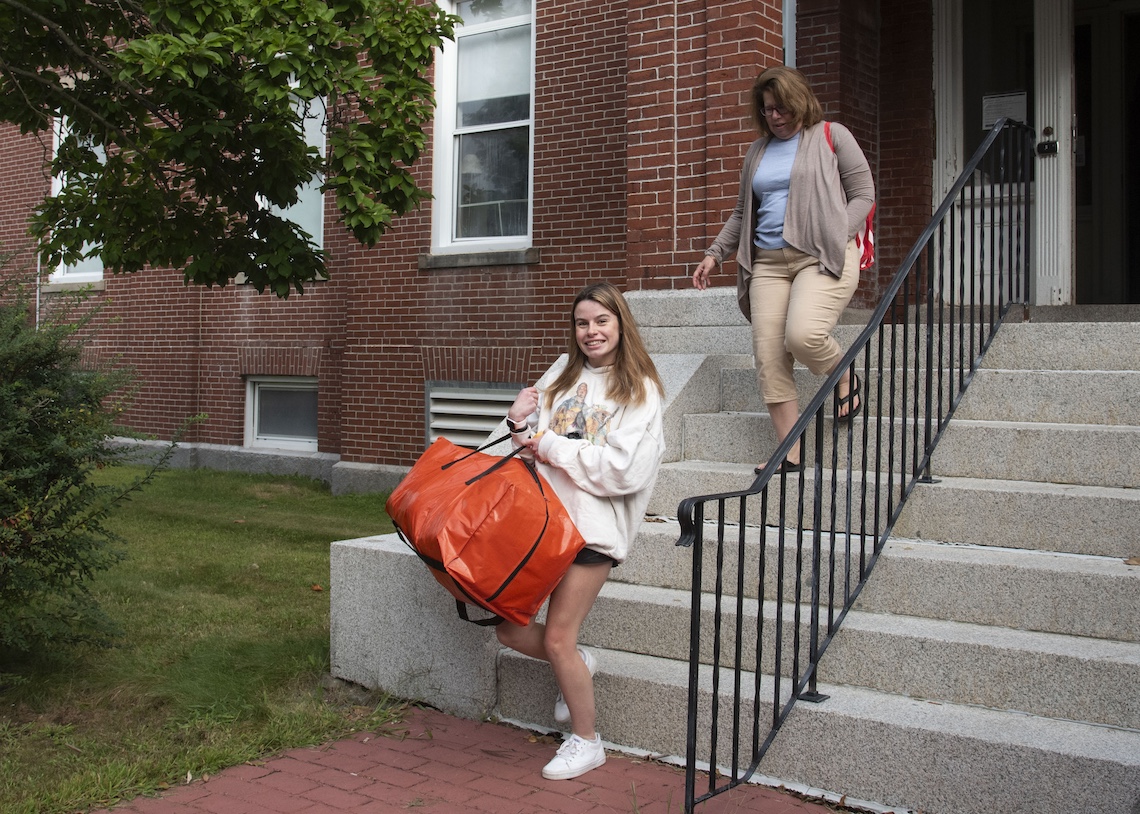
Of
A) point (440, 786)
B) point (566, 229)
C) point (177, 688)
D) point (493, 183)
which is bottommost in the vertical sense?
point (440, 786)

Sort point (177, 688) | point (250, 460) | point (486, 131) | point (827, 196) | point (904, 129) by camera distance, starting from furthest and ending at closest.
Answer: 1. point (250, 460)
2. point (486, 131)
3. point (904, 129)
4. point (827, 196)
5. point (177, 688)

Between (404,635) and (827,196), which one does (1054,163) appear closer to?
(827,196)

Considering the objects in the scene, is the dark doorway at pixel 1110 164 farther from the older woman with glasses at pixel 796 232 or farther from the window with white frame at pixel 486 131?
the window with white frame at pixel 486 131

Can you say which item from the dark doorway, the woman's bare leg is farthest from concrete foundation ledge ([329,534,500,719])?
the dark doorway

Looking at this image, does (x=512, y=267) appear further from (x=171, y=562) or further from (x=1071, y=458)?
(x=1071, y=458)

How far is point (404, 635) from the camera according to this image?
4.92m

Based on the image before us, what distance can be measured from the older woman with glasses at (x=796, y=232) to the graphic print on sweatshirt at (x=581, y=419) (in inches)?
54.1

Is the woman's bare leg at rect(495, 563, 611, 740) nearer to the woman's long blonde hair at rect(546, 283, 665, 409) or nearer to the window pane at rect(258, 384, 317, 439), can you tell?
the woman's long blonde hair at rect(546, 283, 665, 409)

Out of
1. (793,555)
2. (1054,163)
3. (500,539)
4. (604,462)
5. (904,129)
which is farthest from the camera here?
(904,129)

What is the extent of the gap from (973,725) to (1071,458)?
1582 millimetres

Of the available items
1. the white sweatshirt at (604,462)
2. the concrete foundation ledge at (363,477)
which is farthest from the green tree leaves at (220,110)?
the concrete foundation ledge at (363,477)

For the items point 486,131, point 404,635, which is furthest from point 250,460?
point 404,635

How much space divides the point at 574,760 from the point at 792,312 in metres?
2.19

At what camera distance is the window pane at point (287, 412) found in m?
12.4
